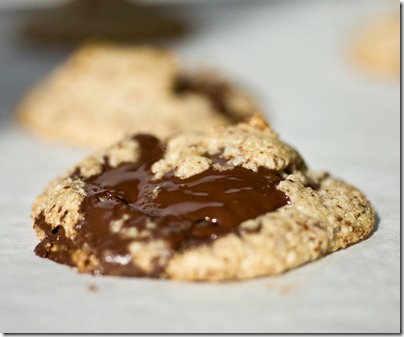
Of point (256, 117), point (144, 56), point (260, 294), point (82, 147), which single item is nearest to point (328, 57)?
point (144, 56)

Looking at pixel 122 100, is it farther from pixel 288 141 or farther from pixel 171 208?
pixel 171 208

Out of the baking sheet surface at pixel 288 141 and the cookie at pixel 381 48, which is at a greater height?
the cookie at pixel 381 48

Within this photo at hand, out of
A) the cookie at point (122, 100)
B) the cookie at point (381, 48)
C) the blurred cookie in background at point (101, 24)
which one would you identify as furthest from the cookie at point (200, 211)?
the blurred cookie in background at point (101, 24)

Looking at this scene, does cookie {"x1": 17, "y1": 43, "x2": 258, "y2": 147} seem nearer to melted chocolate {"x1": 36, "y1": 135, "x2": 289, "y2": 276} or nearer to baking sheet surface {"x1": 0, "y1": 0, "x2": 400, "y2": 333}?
baking sheet surface {"x1": 0, "y1": 0, "x2": 400, "y2": 333}

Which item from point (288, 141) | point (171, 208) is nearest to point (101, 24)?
point (288, 141)

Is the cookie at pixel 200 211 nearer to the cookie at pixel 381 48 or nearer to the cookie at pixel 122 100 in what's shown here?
the cookie at pixel 122 100

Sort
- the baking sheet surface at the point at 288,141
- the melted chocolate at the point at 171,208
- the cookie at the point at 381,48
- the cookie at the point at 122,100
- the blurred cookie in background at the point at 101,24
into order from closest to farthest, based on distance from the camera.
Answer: the baking sheet surface at the point at 288,141 < the melted chocolate at the point at 171,208 < the cookie at the point at 122,100 < the cookie at the point at 381,48 < the blurred cookie in background at the point at 101,24

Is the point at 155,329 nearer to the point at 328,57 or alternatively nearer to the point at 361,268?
the point at 361,268
